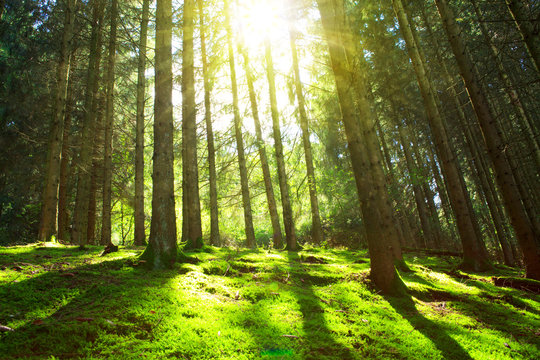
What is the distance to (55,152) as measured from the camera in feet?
25.6

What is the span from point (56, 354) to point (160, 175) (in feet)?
10.4

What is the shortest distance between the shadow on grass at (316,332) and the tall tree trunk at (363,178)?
1.32 m

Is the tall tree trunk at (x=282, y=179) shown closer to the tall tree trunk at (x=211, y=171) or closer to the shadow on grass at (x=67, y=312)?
the tall tree trunk at (x=211, y=171)

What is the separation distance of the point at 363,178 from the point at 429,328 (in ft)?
7.87

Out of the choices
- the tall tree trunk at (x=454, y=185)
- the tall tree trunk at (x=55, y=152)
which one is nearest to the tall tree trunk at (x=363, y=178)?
the tall tree trunk at (x=454, y=185)

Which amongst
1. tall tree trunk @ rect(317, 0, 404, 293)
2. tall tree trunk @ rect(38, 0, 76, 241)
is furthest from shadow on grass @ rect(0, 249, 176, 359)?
tall tree trunk @ rect(38, 0, 76, 241)

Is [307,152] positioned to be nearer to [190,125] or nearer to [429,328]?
[190,125]

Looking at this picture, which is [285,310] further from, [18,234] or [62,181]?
[18,234]

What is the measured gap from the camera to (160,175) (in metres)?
4.86

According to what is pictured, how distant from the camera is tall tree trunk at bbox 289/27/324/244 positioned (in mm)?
12578

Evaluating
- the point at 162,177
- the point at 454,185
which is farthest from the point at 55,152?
the point at 454,185

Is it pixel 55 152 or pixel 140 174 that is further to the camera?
pixel 140 174

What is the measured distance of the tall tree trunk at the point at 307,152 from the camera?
12.6m

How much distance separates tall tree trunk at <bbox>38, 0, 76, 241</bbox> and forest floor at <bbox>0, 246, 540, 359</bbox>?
297cm
